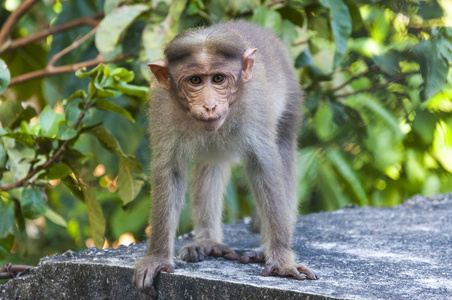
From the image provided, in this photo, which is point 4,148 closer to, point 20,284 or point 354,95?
point 20,284

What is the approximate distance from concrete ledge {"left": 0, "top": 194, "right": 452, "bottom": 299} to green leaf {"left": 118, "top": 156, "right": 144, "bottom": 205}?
16.0 inches

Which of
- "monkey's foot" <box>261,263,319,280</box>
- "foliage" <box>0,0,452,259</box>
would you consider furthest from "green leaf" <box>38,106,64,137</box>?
"monkey's foot" <box>261,263,319,280</box>

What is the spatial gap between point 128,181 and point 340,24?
2.14m

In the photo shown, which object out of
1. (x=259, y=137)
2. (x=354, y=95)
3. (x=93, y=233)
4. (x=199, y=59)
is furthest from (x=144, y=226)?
(x=199, y=59)

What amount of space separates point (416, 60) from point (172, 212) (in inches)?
71.3

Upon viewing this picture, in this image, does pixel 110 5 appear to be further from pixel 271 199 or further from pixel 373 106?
pixel 373 106

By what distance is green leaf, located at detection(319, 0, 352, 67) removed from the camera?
494 centimetres

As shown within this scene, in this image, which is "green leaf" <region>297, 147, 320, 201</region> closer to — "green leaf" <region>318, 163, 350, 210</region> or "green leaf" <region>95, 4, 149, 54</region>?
"green leaf" <region>318, 163, 350, 210</region>

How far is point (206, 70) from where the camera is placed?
3506 mm

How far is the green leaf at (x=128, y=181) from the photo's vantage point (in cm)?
456

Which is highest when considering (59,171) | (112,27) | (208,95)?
(112,27)

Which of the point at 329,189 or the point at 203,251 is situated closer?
the point at 203,251

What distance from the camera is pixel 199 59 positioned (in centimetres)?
354

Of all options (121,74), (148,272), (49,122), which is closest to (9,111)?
(49,122)
